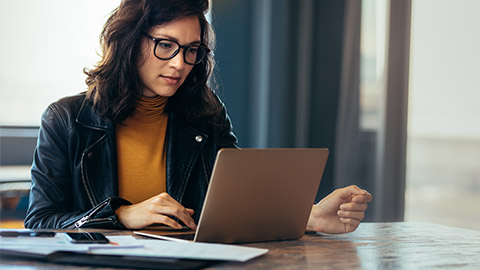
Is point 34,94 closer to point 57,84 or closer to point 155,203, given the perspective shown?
point 57,84

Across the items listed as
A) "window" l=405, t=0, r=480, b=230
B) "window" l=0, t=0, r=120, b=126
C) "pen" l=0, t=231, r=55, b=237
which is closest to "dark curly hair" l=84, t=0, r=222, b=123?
"pen" l=0, t=231, r=55, b=237

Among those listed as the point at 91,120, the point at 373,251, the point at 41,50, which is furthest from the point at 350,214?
the point at 41,50

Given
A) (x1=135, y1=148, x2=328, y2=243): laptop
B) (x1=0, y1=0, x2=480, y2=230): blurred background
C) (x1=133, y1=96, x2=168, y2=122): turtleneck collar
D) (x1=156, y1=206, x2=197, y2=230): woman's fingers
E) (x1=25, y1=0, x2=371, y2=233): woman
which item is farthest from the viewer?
(x1=0, y1=0, x2=480, y2=230): blurred background

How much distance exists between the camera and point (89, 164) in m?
1.75

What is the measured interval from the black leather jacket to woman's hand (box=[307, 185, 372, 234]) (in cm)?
52

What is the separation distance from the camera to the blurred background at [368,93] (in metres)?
3.57

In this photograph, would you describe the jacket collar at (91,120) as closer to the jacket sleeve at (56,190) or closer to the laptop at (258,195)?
the jacket sleeve at (56,190)

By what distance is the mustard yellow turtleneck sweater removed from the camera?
1.86m

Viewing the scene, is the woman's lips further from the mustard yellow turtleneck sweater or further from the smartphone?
the smartphone

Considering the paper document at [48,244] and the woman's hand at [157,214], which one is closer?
the paper document at [48,244]

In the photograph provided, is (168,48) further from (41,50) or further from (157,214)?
(41,50)

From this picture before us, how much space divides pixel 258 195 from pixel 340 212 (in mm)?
337

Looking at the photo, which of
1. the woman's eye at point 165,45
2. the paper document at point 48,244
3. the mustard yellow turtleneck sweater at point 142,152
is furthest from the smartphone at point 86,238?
the woman's eye at point 165,45

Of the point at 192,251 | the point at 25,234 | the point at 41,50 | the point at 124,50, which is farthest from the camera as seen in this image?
the point at 41,50
